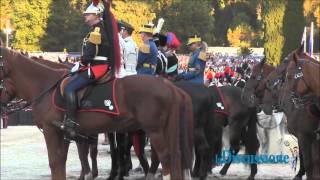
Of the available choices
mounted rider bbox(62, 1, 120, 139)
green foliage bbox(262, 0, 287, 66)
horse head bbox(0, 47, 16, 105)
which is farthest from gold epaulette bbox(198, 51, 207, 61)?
green foliage bbox(262, 0, 287, 66)

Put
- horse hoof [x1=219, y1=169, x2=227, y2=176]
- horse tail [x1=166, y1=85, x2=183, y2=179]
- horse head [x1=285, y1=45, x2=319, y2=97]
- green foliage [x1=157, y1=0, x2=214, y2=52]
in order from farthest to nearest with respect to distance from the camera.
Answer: green foliage [x1=157, y1=0, x2=214, y2=52], horse hoof [x1=219, y1=169, x2=227, y2=176], horse head [x1=285, y1=45, x2=319, y2=97], horse tail [x1=166, y1=85, x2=183, y2=179]

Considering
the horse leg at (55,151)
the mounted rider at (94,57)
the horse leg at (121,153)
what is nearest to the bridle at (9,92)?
the mounted rider at (94,57)

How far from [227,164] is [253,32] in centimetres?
5448

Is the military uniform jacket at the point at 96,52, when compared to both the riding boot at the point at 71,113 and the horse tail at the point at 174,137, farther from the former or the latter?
the horse tail at the point at 174,137

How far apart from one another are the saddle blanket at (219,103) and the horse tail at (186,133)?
3.13 meters

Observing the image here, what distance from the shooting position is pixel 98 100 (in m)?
10.1

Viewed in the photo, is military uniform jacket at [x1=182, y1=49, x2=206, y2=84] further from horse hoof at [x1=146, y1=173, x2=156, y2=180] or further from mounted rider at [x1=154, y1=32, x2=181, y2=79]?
horse hoof at [x1=146, y1=173, x2=156, y2=180]

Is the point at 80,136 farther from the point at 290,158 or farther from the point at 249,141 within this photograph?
the point at 290,158

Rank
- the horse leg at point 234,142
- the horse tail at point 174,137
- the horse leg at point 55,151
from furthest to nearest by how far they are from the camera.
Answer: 1. the horse leg at point 234,142
2. the horse leg at point 55,151
3. the horse tail at point 174,137

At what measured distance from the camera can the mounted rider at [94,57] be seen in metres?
10.1

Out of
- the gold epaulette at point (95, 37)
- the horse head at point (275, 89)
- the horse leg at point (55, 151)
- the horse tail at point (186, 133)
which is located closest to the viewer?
the horse tail at point (186, 133)

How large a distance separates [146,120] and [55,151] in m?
1.53

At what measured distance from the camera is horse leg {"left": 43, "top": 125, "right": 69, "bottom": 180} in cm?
1042

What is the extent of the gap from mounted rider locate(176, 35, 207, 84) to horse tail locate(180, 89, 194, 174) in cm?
278
